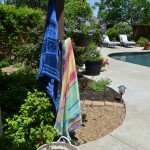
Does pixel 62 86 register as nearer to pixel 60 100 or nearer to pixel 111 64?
pixel 60 100

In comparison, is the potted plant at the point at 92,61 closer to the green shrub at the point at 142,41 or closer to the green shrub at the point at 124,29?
the green shrub at the point at 142,41

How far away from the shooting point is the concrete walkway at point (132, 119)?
17.8ft

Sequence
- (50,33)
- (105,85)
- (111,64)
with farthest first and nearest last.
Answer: (111,64) < (105,85) < (50,33)

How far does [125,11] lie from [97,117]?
84.2 ft

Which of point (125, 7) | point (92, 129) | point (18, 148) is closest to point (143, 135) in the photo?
point (92, 129)

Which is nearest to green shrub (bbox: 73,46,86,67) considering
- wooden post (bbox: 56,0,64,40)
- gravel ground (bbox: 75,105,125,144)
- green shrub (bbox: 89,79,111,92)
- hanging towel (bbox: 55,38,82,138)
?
green shrub (bbox: 89,79,111,92)

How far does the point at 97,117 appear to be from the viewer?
6.70 meters

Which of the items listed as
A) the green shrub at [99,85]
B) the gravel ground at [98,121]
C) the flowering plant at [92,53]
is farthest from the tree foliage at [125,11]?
the gravel ground at [98,121]

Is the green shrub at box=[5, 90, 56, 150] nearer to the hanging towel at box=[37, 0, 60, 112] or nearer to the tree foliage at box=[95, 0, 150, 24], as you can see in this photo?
the hanging towel at box=[37, 0, 60, 112]

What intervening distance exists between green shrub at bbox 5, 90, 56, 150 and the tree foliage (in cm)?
2594

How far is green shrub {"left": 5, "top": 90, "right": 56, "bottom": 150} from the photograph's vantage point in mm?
4966

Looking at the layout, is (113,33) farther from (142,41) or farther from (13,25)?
(13,25)

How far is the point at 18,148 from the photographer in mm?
3730

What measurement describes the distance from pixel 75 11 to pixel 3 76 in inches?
153
